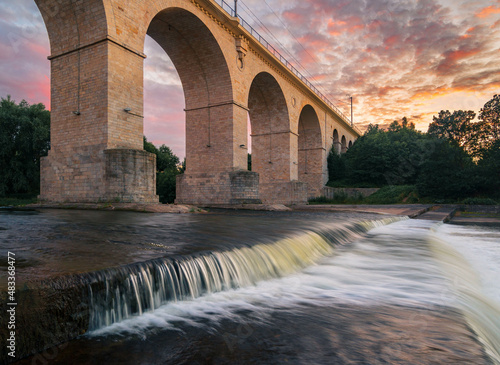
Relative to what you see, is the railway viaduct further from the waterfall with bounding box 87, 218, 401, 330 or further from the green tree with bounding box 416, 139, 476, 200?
the green tree with bounding box 416, 139, 476, 200

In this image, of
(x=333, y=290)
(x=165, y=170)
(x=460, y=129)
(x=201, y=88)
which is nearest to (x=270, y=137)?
(x=201, y=88)

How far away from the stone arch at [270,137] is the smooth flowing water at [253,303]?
19988mm

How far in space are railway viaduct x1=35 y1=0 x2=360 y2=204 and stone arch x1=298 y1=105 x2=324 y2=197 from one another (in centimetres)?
281

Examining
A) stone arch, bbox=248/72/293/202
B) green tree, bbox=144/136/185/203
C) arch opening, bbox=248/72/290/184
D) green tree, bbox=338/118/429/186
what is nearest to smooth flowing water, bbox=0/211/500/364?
stone arch, bbox=248/72/293/202

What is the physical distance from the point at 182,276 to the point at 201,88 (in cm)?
1612

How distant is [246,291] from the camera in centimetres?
300

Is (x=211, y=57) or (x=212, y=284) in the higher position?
(x=211, y=57)

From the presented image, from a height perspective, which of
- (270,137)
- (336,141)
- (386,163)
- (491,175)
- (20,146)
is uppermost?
(336,141)

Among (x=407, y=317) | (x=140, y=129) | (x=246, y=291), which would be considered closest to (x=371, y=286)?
(x=407, y=317)

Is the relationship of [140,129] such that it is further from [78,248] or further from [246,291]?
[246,291]

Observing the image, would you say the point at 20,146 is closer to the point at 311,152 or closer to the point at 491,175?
the point at 311,152

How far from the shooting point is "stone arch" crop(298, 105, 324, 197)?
1217 inches

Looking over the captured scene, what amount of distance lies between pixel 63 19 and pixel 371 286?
42.3ft

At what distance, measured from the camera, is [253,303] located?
2.69 metres
